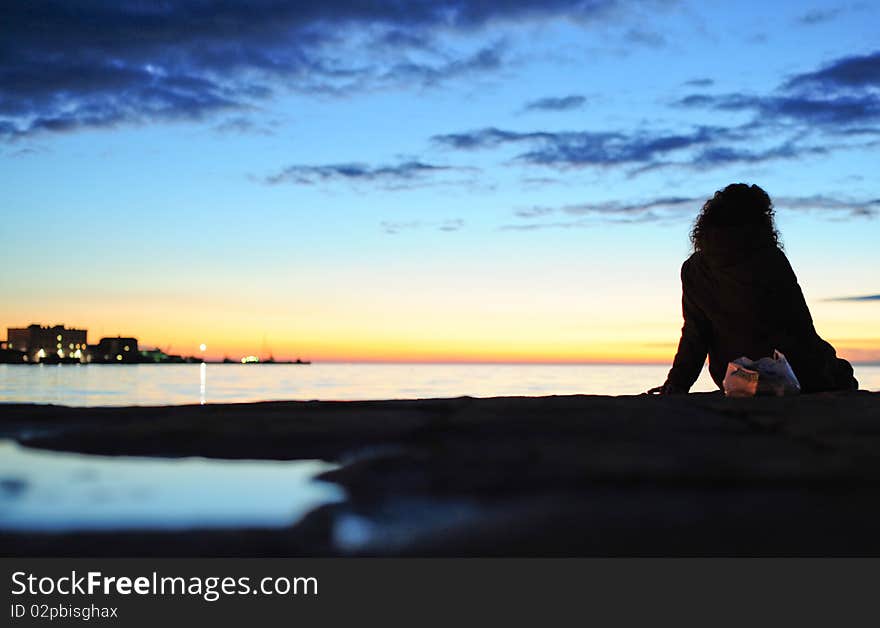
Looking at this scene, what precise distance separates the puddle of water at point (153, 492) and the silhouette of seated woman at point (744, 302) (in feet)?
11.9

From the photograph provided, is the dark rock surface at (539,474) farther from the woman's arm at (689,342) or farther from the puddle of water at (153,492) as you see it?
the woman's arm at (689,342)

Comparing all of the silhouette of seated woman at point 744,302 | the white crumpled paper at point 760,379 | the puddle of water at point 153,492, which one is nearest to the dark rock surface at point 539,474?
the puddle of water at point 153,492

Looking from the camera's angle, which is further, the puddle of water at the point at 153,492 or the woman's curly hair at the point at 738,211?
the woman's curly hair at the point at 738,211

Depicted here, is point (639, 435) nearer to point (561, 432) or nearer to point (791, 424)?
point (561, 432)

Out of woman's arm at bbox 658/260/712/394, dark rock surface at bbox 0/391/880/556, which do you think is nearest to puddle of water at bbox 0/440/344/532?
dark rock surface at bbox 0/391/880/556

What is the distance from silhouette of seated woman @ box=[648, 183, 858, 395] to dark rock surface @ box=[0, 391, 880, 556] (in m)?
1.45

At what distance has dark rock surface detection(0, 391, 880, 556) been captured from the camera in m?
1.42

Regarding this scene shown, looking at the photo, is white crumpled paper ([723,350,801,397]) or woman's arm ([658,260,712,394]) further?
woman's arm ([658,260,712,394])

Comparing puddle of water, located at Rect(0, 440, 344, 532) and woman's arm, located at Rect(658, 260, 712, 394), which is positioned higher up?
woman's arm, located at Rect(658, 260, 712, 394)

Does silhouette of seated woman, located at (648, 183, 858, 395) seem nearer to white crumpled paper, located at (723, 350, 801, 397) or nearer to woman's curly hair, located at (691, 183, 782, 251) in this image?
woman's curly hair, located at (691, 183, 782, 251)

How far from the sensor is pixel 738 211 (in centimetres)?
509

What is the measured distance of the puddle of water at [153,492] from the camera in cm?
165
